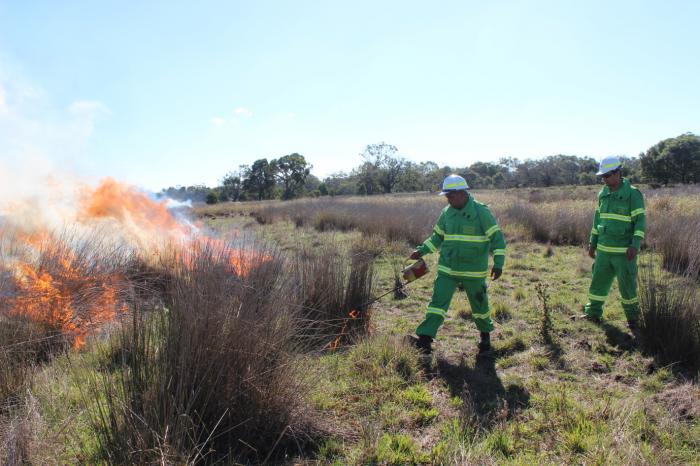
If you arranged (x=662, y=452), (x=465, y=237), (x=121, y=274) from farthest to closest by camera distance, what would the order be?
(x=121, y=274) < (x=465, y=237) < (x=662, y=452)

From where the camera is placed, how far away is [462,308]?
6.13 meters

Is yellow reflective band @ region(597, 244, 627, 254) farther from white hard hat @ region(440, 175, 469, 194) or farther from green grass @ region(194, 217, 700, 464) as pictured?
white hard hat @ region(440, 175, 469, 194)

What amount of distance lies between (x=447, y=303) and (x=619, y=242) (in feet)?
8.67

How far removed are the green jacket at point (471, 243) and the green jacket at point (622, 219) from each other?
6.13 ft

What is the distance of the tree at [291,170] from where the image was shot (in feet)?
260

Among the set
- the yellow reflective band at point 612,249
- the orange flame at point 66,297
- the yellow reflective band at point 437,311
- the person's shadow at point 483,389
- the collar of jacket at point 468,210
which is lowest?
the person's shadow at point 483,389

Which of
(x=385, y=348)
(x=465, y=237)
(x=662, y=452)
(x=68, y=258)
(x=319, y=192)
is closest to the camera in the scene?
(x=662, y=452)

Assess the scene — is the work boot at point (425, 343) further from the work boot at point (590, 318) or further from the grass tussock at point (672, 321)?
the work boot at point (590, 318)

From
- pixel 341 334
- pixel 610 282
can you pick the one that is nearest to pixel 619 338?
pixel 610 282

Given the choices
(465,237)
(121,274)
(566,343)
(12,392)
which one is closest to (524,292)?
(566,343)

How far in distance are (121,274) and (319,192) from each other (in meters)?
67.0

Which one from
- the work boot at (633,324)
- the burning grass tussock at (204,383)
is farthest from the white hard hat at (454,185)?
the work boot at (633,324)

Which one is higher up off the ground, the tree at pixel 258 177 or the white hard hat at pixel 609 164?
the tree at pixel 258 177

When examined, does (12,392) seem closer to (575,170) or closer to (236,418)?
(236,418)
